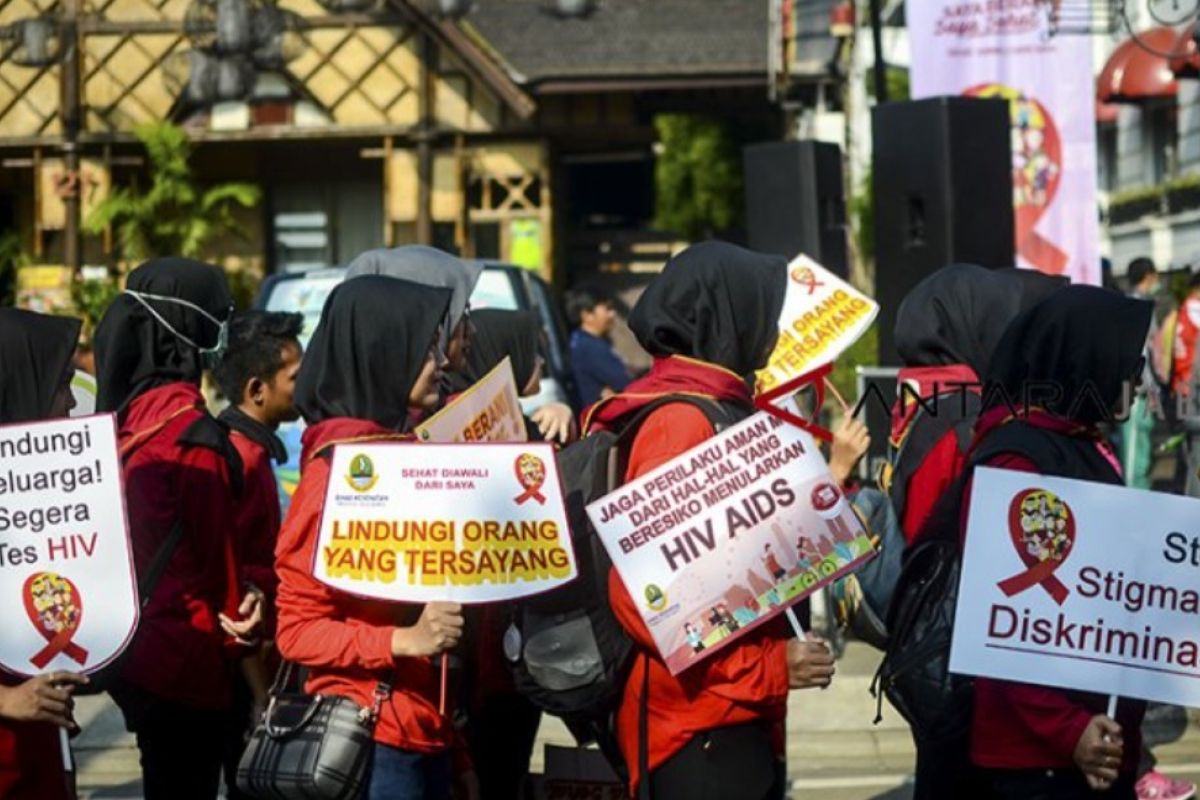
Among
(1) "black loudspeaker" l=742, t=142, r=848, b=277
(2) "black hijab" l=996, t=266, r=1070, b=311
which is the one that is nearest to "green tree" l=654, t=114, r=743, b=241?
(1) "black loudspeaker" l=742, t=142, r=848, b=277

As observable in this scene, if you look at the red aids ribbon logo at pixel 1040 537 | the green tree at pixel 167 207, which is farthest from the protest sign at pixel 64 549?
the green tree at pixel 167 207

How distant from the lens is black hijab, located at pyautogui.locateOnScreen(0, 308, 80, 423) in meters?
5.26

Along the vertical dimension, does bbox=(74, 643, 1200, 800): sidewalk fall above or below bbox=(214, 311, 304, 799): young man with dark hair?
below

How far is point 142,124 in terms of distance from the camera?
90.9ft

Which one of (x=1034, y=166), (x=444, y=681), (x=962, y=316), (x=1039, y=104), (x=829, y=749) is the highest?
(x=1039, y=104)

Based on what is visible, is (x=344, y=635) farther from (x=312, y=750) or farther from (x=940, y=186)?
(x=940, y=186)

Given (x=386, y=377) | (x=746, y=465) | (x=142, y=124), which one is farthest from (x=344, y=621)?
(x=142, y=124)

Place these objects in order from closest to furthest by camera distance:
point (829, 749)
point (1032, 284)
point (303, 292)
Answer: point (1032, 284)
point (829, 749)
point (303, 292)

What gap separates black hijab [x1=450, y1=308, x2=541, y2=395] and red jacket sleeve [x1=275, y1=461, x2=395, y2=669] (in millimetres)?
3074

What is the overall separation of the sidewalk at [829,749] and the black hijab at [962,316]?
3.16 metres

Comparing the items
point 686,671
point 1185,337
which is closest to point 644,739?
point 686,671

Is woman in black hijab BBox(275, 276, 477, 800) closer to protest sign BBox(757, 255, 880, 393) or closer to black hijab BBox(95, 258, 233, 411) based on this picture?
black hijab BBox(95, 258, 233, 411)

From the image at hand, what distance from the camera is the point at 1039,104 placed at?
1543cm

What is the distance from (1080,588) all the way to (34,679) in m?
2.16
